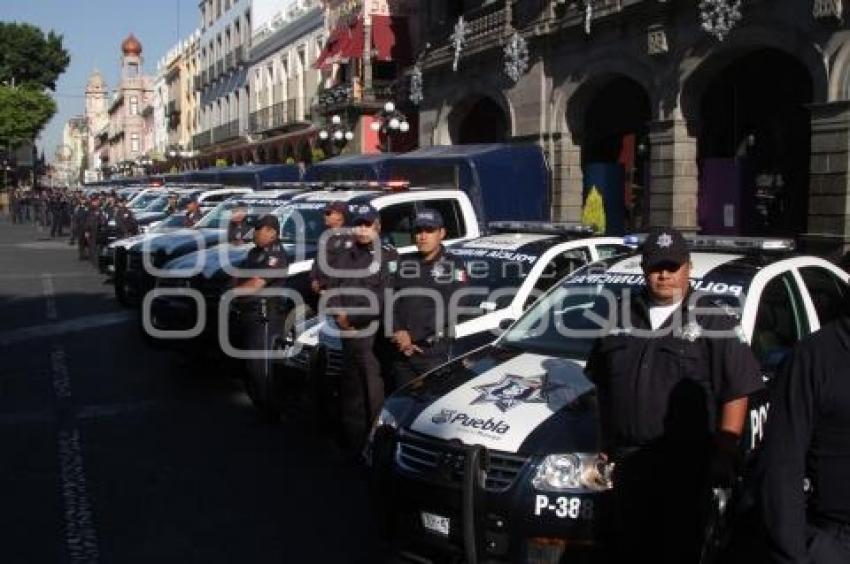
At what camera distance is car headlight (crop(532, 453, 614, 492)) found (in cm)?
404

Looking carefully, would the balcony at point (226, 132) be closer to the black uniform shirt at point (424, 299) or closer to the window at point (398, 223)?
the window at point (398, 223)

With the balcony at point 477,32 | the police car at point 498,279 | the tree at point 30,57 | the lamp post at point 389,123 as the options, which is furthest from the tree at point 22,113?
the police car at point 498,279

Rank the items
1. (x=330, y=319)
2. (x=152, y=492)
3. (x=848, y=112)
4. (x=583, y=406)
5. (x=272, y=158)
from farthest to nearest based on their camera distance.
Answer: (x=272, y=158) → (x=848, y=112) → (x=330, y=319) → (x=152, y=492) → (x=583, y=406)

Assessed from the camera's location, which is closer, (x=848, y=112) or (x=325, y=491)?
(x=325, y=491)

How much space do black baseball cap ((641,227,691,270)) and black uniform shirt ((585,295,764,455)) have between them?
26 cm

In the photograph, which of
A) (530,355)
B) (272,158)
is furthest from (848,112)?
(272,158)

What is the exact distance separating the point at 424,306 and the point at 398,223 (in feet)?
13.2

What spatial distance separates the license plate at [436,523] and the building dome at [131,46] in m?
117

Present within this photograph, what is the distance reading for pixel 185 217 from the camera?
673 inches

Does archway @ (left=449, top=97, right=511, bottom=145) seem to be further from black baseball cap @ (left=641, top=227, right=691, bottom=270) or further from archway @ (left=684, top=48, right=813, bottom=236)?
black baseball cap @ (left=641, top=227, right=691, bottom=270)

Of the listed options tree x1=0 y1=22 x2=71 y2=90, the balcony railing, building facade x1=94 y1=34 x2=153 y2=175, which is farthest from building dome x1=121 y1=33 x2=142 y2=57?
the balcony railing

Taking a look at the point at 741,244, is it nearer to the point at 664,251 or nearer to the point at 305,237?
the point at 664,251

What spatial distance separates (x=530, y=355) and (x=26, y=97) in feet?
230

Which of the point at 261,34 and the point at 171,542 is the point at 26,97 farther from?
the point at 171,542
